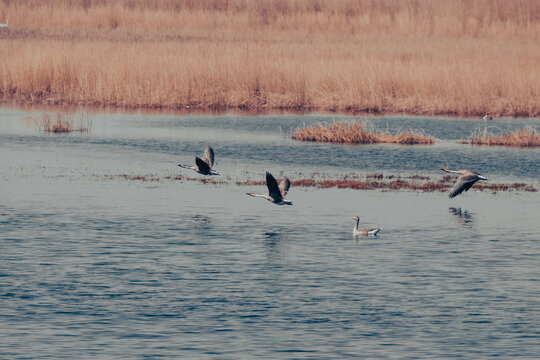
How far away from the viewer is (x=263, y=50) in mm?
40750

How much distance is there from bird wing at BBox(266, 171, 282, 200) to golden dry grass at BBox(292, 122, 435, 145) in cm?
1180

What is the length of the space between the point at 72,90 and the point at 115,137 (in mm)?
7548

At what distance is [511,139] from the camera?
28.6 m

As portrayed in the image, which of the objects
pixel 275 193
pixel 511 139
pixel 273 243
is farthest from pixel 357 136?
pixel 273 243

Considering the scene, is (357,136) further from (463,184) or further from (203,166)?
(203,166)

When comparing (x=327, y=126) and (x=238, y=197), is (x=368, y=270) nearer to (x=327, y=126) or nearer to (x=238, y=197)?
(x=238, y=197)

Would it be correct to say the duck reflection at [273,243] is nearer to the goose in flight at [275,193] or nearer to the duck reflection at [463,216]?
the goose in flight at [275,193]

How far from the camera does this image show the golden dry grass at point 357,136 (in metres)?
28.8

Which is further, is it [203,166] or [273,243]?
[203,166]

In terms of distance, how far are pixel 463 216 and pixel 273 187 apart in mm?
4050

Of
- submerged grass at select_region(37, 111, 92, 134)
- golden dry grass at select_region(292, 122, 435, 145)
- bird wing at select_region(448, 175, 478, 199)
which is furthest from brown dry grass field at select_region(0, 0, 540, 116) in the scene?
bird wing at select_region(448, 175, 478, 199)

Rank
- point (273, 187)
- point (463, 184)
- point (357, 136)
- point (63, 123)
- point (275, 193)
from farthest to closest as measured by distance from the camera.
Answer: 1. point (63, 123)
2. point (357, 136)
3. point (463, 184)
4. point (275, 193)
5. point (273, 187)

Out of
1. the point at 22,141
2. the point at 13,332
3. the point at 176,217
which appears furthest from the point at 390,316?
the point at 22,141

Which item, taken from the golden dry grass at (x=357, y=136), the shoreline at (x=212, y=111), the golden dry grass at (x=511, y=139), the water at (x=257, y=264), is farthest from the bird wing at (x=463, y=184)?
the shoreline at (x=212, y=111)
